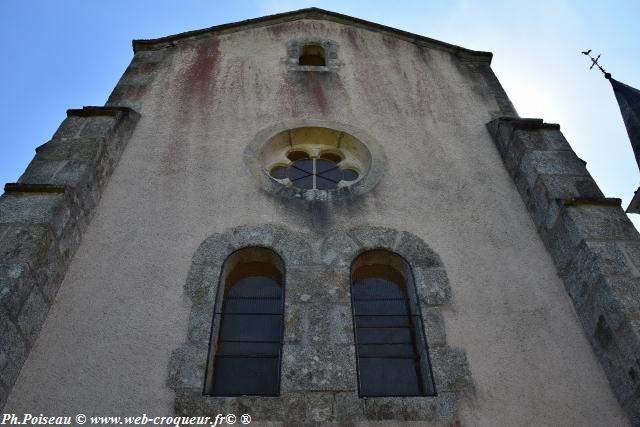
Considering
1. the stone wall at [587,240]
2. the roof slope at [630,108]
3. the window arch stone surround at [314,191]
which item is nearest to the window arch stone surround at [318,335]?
the window arch stone surround at [314,191]

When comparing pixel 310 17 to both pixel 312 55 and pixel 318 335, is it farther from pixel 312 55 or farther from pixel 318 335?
pixel 318 335

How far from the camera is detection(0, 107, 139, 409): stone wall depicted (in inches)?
157

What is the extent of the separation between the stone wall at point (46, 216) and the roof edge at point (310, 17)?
2528 millimetres

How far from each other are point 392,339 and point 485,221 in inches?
64.8

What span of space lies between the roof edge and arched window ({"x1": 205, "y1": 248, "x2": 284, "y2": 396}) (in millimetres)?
4731

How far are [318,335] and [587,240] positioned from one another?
234 centimetres

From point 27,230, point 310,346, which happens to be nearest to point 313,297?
point 310,346

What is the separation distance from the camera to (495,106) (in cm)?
739

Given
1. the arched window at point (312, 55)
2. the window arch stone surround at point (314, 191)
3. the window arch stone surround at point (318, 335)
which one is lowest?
the window arch stone surround at point (318, 335)

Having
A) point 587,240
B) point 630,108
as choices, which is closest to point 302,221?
point 587,240

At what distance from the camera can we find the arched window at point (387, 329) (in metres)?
4.36

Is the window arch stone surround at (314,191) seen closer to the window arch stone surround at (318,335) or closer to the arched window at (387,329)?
the window arch stone surround at (318,335)

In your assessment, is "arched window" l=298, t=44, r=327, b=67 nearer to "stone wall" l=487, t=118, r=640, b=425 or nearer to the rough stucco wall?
the rough stucco wall

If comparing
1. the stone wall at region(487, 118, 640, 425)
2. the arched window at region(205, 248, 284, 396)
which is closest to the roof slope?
the stone wall at region(487, 118, 640, 425)
